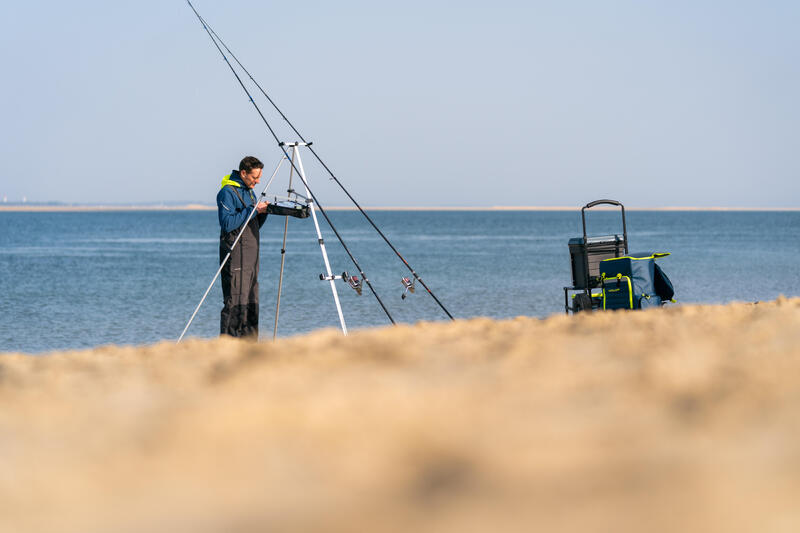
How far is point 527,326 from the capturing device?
5.81 m

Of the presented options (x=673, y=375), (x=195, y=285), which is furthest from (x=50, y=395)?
(x=195, y=285)

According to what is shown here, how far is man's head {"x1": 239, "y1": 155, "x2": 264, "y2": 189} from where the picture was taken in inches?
243

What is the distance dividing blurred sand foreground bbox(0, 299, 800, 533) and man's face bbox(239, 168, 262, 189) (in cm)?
220

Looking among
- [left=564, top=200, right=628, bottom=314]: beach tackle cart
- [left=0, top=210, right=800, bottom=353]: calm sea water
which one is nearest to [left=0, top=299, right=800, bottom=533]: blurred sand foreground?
[left=564, top=200, right=628, bottom=314]: beach tackle cart

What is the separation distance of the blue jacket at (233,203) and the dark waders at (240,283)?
0.03 meters

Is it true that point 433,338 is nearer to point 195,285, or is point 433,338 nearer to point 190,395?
point 190,395

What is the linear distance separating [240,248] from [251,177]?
1.62 feet

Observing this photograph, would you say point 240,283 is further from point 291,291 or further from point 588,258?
point 291,291

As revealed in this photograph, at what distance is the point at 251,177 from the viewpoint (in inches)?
245

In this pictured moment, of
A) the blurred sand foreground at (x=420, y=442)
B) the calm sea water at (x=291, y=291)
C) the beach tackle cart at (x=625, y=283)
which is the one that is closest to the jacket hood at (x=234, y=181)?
the blurred sand foreground at (x=420, y=442)

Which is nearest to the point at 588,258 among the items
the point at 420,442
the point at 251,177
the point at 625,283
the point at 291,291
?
the point at 625,283

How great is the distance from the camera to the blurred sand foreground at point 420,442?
215 cm

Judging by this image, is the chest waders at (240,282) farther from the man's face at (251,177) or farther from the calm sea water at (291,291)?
the calm sea water at (291,291)

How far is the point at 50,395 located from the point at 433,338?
6.83 ft
